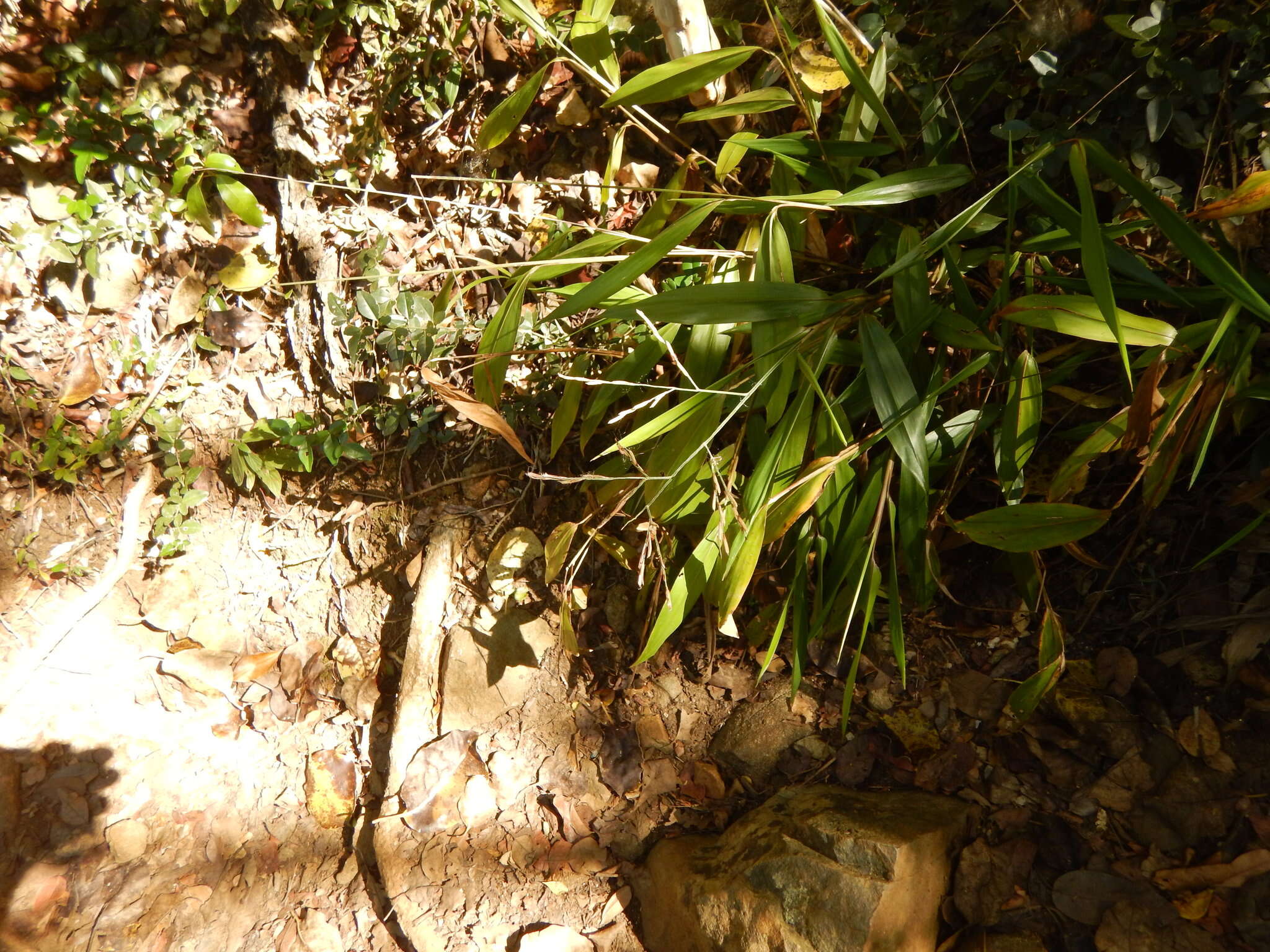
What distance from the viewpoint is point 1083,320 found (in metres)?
0.91

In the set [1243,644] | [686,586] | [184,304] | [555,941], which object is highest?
[184,304]

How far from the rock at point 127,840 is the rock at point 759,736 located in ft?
3.39

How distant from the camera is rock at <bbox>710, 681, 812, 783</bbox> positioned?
1.26 meters

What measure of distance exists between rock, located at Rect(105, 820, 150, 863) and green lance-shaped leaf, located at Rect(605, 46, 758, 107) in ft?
4.81

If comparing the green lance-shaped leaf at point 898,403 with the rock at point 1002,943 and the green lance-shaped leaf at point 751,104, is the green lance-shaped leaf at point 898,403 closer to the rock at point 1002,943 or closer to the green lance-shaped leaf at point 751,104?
the green lance-shaped leaf at point 751,104

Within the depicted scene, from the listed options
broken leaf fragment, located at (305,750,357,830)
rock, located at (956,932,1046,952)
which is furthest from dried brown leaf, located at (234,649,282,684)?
rock, located at (956,932,1046,952)

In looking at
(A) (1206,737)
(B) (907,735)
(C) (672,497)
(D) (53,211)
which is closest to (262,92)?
(D) (53,211)

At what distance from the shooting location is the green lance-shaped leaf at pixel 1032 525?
36.8 inches

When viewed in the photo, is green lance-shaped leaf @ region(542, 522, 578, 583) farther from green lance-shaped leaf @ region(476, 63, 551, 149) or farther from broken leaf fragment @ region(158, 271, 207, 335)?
broken leaf fragment @ region(158, 271, 207, 335)

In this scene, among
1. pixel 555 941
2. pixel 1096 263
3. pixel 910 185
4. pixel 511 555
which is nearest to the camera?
pixel 1096 263

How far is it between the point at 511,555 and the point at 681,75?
842 mm

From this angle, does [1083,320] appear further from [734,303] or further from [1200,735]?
[1200,735]

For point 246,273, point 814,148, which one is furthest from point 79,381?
point 814,148


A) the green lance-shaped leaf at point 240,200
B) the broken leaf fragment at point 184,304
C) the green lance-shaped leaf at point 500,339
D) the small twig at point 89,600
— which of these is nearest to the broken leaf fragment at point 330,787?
the small twig at point 89,600
